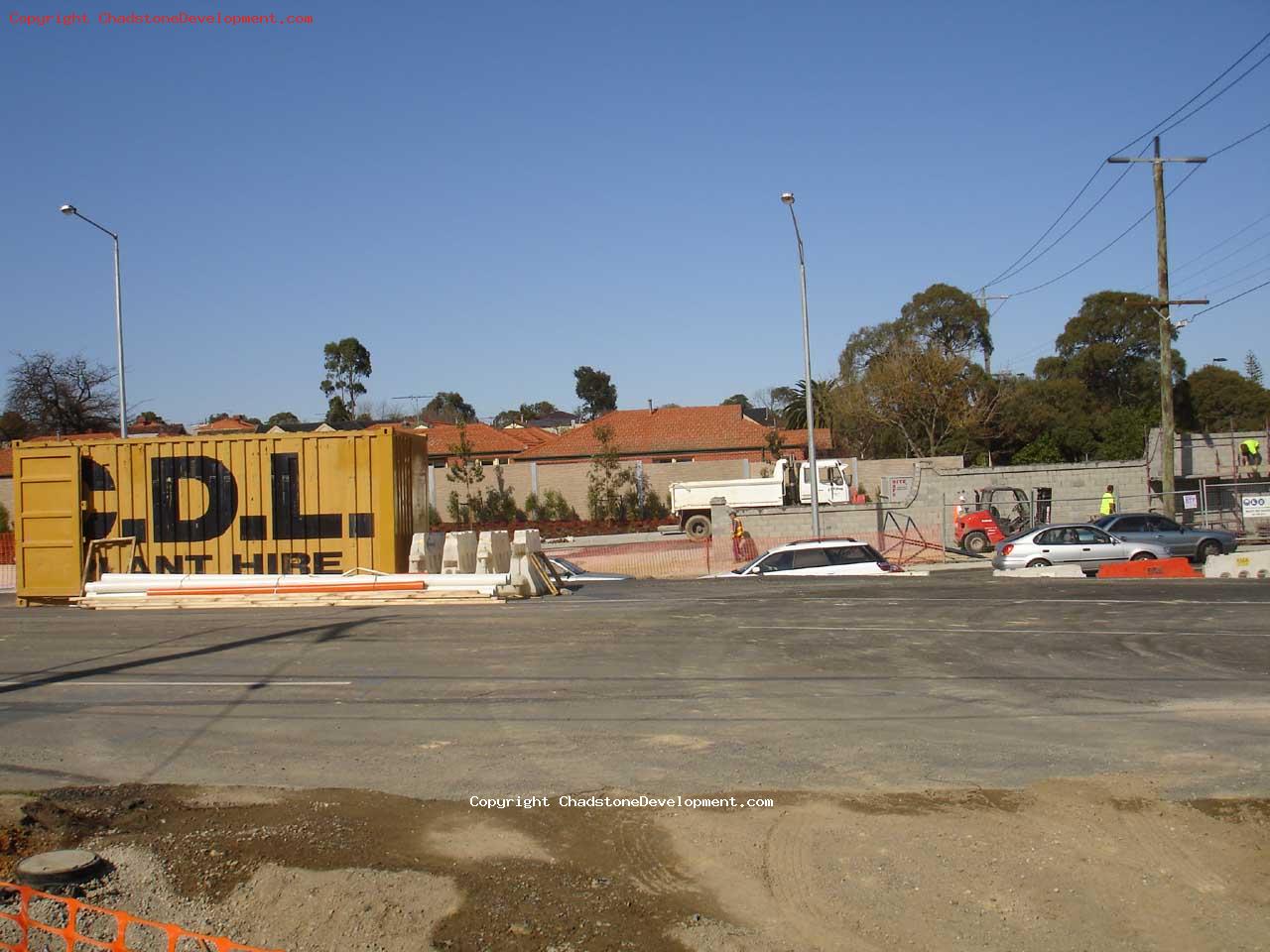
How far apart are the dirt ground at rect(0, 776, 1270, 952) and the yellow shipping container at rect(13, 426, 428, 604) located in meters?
12.7

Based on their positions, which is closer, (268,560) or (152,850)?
(152,850)

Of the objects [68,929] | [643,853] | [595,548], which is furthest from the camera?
[595,548]

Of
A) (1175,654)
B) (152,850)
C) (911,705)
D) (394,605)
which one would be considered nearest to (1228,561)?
(1175,654)

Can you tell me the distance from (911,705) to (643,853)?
450 cm

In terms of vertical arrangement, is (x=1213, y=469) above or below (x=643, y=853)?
above

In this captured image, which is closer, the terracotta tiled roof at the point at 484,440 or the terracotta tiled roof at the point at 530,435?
the terracotta tiled roof at the point at 484,440

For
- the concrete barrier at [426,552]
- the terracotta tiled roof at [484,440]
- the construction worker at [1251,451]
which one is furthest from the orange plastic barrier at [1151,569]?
the terracotta tiled roof at [484,440]

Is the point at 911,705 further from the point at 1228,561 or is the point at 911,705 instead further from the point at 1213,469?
the point at 1213,469

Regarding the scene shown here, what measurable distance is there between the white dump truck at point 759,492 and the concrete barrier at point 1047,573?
17.1 m

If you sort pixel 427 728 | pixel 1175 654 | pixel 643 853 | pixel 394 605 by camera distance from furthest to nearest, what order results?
1. pixel 394 605
2. pixel 1175 654
3. pixel 427 728
4. pixel 643 853

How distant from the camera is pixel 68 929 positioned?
5.45m

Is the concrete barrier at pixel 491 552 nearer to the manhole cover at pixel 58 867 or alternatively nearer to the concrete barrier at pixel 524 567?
the concrete barrier at pixel 524 567

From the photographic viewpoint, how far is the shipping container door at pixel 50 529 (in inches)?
796

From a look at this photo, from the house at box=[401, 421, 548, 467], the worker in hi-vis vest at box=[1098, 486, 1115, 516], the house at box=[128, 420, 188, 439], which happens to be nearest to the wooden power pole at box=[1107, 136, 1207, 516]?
the worker in hi-vis vest at box=[1098, 486, 1115, 516]
